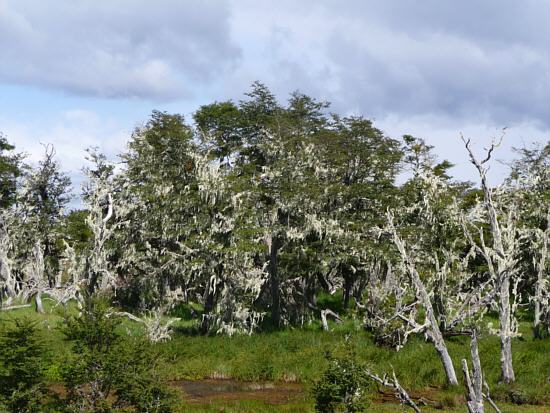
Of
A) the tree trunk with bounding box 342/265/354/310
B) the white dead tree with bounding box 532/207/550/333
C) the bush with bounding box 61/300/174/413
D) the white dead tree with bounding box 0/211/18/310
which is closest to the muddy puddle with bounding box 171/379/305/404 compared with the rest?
the bush with bounding box 61/300/174/413

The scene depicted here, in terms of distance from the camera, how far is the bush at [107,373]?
Answer: 669 inches

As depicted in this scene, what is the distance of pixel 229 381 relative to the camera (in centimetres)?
2931

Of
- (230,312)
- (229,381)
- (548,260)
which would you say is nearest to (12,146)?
(230,312)

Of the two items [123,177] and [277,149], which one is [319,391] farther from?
[123,177]

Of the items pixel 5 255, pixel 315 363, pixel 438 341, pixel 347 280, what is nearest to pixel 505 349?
pixel 438 341

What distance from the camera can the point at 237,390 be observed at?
89.6 ft

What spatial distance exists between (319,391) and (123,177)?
31.4 meters

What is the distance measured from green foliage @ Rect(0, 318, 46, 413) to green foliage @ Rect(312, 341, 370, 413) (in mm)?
8609

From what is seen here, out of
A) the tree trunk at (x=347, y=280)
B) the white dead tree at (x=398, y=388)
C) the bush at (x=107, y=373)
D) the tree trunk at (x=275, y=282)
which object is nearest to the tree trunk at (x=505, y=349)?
the white dead tree at (x=398, y=388)

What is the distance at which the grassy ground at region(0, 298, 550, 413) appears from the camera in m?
23.2

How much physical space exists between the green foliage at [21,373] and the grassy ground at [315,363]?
1.22m

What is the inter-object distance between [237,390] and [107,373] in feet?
36.7

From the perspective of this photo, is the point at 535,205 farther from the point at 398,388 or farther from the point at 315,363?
the point at 398,388

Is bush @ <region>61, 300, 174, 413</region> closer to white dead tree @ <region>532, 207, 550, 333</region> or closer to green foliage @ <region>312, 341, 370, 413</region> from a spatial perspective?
green foliage @ <region>312, 341, 370, 413</region>
